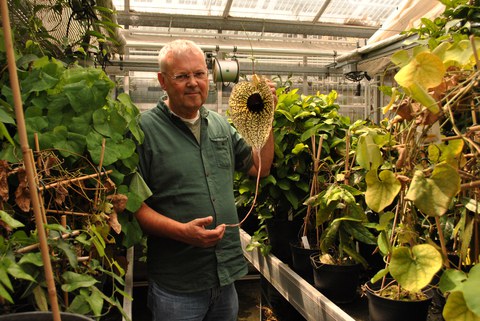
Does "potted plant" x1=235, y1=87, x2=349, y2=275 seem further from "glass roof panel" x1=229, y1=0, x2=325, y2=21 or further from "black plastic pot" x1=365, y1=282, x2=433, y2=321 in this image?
"glass roof panel" x1=229, y1=0, x2=325, y2=21

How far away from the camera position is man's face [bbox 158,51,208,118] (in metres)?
1.66

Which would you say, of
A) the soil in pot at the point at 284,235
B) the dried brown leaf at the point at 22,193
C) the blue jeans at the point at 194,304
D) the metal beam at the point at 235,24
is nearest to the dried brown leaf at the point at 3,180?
the dried brown leaf at the point at 22,193

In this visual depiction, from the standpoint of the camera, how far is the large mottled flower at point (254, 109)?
1.58 m

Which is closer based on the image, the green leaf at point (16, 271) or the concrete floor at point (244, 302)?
the green leaf at point (16, 271)

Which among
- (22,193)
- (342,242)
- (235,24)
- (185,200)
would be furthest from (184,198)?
(235,24)

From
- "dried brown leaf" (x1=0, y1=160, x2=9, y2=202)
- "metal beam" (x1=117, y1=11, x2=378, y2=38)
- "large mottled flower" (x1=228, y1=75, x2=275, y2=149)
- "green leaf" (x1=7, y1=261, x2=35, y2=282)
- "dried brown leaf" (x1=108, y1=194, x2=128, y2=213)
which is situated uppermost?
"metal beam" (x1=117, y1=11, x2=378, y2=38)

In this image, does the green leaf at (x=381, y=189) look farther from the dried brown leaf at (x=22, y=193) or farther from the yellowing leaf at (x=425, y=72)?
the dried brown leaf at (x=22, y=193)

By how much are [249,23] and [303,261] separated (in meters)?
3.04

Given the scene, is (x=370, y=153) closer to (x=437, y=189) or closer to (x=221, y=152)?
(x=437, y=189)

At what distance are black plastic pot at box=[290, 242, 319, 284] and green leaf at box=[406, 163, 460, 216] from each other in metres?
1.10

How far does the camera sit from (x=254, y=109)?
5.32 feet

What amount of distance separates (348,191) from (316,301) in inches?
18.0

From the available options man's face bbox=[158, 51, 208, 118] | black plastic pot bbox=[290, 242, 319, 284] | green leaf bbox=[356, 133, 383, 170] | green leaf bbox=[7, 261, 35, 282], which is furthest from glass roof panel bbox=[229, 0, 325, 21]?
green leaf bbox=[7, 261, 35, 282]

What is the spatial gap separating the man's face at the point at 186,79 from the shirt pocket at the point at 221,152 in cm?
18
